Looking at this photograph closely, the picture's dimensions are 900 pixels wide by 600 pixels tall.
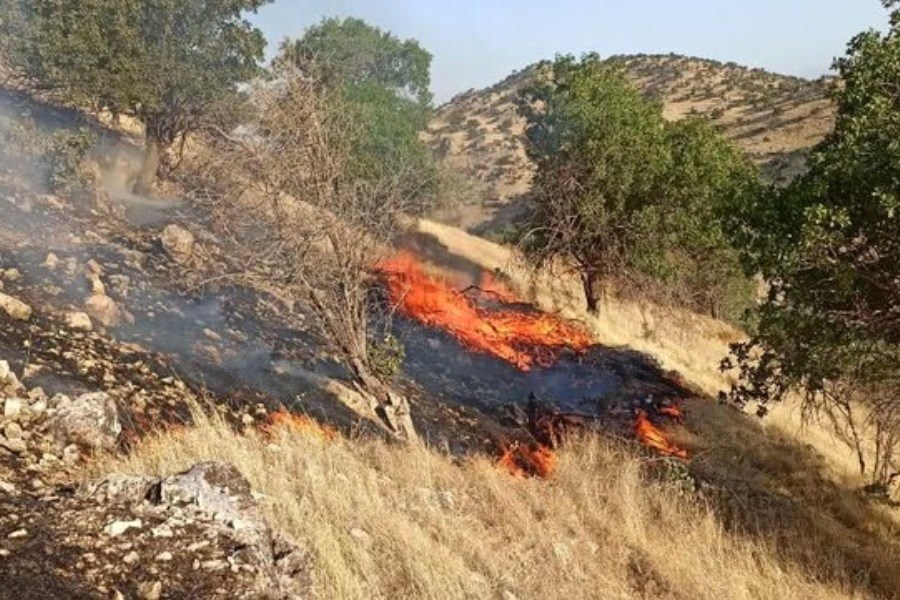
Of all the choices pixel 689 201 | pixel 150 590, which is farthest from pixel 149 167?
pixel 150 590

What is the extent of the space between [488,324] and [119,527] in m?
15.6

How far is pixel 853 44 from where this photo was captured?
8.35 metres

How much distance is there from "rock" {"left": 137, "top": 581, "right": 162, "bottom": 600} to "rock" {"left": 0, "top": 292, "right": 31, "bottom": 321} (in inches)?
236

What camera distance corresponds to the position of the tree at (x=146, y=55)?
1853 cm

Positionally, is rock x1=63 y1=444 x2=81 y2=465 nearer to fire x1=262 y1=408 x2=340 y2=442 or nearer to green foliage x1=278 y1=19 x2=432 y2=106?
fire x1=262 y1=408 x2=340 y2=442

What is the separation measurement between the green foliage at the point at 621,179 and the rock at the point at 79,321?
1242cm

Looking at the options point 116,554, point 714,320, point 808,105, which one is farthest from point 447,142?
point 116,554

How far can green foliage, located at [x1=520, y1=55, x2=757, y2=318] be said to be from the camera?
20172mm

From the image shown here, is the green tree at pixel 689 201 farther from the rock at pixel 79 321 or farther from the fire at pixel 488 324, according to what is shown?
the rock at pixel 79 321

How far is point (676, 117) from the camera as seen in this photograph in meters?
74.0

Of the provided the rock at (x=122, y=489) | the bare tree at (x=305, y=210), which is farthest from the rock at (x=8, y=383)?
the bare tree at (x=305, y=210)

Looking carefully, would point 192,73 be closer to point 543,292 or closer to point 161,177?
point 161,177

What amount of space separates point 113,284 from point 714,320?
68.8ft

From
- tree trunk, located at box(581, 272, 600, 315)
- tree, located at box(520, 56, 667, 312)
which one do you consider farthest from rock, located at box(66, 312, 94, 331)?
tree trunk, located at box(581, 272, 600, 315)
